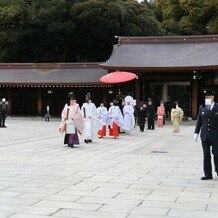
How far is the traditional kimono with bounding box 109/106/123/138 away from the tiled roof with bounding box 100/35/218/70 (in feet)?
37.8

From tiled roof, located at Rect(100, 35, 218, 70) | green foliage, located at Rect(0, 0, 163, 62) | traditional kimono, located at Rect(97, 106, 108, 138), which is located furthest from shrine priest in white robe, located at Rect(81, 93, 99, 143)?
green foliage, located at Rect(0, 0, 163, 62)

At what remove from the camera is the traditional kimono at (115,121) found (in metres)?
18.2

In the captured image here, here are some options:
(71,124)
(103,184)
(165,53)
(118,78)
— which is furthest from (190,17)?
(103,184)

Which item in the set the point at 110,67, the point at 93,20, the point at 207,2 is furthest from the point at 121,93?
the point at 207,2

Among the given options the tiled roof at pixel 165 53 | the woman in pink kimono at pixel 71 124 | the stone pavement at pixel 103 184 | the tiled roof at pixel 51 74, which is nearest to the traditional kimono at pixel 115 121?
the woman in pink kimono at pixel 71 124

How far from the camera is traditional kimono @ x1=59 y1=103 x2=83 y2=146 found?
46.5ft

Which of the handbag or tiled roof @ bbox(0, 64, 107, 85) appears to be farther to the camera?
tiled roof @ bbox(0, 64, 107, 85)

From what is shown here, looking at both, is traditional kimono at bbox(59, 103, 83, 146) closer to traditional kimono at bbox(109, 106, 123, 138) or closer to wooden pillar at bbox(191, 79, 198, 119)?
traditional kimono at bbox(109, 106, 123, 138)

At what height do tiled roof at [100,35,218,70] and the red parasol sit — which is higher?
tiled roof at [100,35,218,70]

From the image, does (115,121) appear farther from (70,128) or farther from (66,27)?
(66,27)

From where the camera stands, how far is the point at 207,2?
4366cm

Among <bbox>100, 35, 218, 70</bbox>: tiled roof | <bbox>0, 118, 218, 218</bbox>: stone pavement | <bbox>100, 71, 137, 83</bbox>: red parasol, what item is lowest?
<bbox>0, 118, 218, 218</bbox>: stone pavement

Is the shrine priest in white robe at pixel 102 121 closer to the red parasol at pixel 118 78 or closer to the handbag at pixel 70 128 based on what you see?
the handbag at pixel 70 128

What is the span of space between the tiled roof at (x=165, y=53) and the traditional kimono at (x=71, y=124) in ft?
52.7
